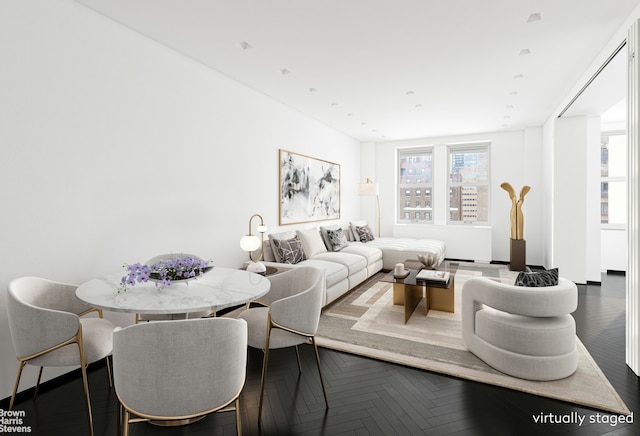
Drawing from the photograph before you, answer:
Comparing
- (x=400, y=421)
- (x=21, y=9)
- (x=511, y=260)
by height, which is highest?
(x=21, y=9)

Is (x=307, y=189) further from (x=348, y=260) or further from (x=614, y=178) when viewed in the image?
(x=614, y=178)

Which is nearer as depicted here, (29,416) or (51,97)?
(29,416)

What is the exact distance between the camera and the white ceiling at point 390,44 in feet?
8.66

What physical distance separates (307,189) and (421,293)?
2.66 metres

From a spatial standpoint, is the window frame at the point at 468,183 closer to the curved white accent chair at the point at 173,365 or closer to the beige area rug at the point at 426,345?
the beige area rug at the point at 426,345

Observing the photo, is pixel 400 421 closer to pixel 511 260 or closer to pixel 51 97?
pixel 51 97

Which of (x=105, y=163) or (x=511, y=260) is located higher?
(x=105, y=163)

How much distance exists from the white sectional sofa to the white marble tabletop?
5.96 feet

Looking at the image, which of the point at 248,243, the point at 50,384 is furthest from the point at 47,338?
the point at 248,243

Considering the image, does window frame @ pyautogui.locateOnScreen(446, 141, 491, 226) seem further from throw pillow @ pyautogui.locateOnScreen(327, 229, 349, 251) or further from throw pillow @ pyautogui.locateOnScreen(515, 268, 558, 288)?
throw pillow @ pyautogui.locateOnScreen(515, 268, 558, 288)

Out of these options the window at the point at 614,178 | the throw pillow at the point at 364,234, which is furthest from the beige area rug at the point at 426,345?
the window at the point at 614,178

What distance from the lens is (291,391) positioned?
2.39 metres

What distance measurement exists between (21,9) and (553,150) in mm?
6610

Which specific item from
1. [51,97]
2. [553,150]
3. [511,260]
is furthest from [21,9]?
[511,260]
